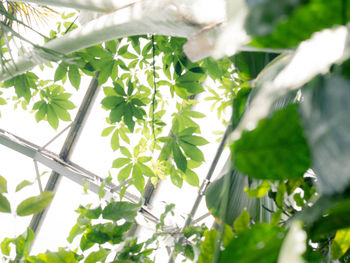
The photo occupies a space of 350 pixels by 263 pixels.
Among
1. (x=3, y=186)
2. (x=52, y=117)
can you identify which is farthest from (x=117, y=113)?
(x=3, y=186)

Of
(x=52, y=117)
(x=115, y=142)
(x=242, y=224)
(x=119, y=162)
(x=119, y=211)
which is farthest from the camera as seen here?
(x=115, y=142)

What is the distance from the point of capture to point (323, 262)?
0.33 m

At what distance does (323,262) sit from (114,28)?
0.47 meters

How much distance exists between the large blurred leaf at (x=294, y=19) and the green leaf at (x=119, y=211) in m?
0.42

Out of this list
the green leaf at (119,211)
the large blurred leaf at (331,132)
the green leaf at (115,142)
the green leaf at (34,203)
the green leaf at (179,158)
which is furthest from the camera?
the green leaf at (115,142)

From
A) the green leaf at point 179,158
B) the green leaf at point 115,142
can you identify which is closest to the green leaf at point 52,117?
the green leaf at point 115,142

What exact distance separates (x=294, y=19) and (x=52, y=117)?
1495 millimetres

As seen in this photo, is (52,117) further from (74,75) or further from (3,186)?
(3,186)

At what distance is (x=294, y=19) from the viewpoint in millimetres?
124

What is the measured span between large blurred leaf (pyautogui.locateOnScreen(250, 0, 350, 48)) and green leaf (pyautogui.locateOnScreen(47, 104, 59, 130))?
146 cm

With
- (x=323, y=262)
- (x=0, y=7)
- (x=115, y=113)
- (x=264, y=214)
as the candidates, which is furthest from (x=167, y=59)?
(x=323, y=262)

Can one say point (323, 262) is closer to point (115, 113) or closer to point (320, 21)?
point (320, 21)

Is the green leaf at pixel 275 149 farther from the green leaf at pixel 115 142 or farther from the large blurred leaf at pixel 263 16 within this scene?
the green leaf at pixel 115 142

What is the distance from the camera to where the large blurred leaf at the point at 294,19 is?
108 millimetres
